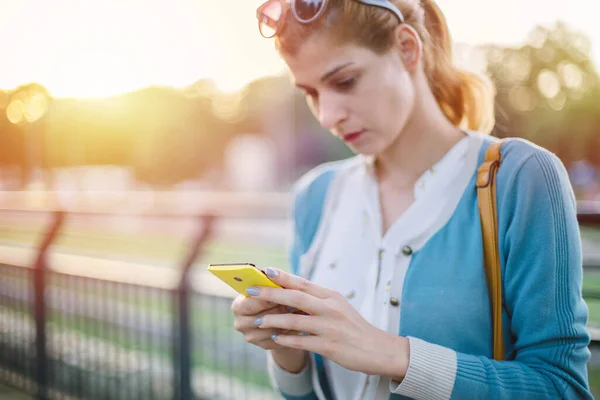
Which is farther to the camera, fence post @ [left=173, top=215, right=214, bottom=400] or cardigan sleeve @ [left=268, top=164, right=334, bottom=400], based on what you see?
fence post @ [left=173, top=215, right=214, bottom=400]

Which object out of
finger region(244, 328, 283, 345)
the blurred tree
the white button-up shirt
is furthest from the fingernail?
the blurred tree

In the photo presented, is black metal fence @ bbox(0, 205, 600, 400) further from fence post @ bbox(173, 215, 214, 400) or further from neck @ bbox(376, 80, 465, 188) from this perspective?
neck @ bbox(376, 80, 465, 188)

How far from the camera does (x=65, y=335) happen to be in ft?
12.8

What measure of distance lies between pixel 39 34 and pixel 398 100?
5.58ft

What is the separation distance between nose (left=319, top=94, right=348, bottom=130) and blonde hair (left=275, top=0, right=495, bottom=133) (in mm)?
158

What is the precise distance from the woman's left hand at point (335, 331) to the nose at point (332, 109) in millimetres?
531

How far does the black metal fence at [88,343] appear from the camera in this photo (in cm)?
344

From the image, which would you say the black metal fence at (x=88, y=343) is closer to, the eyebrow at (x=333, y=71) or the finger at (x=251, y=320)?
the finger at (x=251, y=320)

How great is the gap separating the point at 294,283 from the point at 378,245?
0.38 m

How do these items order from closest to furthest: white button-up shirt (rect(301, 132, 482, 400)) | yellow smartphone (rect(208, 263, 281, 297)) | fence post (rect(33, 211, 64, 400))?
yellow smartphone (rect(208, 263, 281, 297)), white button-up shirt (rect(301, 132, 482, 400)), fence post (rect(33, 211, 64, 400))

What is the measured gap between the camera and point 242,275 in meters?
1.20

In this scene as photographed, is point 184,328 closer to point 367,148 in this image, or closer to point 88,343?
point 88,343

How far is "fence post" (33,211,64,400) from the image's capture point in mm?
3707

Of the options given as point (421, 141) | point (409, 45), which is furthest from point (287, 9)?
point (421, 141)
